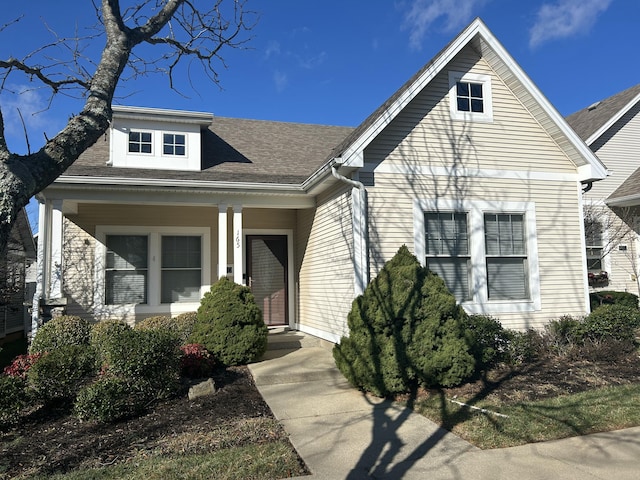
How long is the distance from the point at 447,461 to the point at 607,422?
2158mm

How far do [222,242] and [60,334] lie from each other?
321cm

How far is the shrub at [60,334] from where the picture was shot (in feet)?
26.0

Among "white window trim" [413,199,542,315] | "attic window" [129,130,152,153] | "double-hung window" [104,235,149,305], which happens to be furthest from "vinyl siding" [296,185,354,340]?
"attic window" [129,130,152,153]

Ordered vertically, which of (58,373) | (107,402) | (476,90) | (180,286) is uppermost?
(476,90)

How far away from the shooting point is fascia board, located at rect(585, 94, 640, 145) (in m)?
13.1

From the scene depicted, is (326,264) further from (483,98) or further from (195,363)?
(483,98)

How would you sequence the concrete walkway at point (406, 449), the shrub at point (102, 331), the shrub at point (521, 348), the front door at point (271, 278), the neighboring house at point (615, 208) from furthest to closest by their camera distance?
the neighboring house at point (615, 208) < the front door at point (271, 278) < the shrub at point (521, 348) < the shrub at point (102, 331) < the concrete walkway at point (406, 449)

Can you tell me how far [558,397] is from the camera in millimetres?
6082

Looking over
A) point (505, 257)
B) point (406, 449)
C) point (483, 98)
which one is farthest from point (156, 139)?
point (406, 449)

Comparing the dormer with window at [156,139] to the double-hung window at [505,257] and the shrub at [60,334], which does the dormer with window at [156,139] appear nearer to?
the shrub at [60,334]

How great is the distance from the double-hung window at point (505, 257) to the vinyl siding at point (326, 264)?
266 centimetres

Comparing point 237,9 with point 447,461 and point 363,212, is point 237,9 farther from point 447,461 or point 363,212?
point 447,461

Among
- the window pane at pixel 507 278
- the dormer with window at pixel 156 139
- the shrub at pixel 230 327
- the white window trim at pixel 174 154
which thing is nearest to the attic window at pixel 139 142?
the dormer with window at pixel 156 139

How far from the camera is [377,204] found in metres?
8.40
